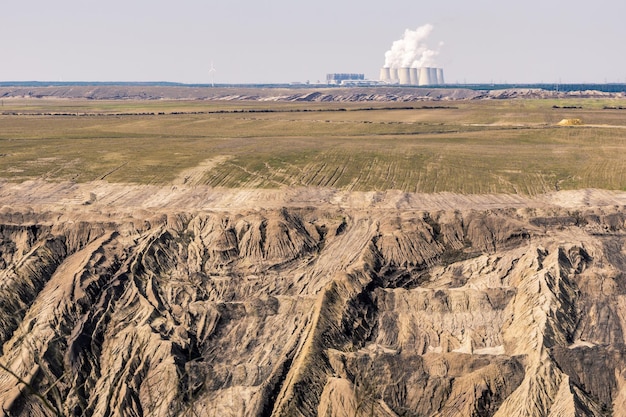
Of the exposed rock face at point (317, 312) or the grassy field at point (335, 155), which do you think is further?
the grassy field at point (335, 155)

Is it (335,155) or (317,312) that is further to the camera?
(335,155)

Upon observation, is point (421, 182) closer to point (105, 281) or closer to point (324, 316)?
point (324, 316)

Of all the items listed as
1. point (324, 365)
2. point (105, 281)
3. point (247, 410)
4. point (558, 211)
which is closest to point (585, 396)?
point (324, 365)

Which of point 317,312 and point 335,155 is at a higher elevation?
point 335,155

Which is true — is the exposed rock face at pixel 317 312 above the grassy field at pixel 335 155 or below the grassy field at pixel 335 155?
below
